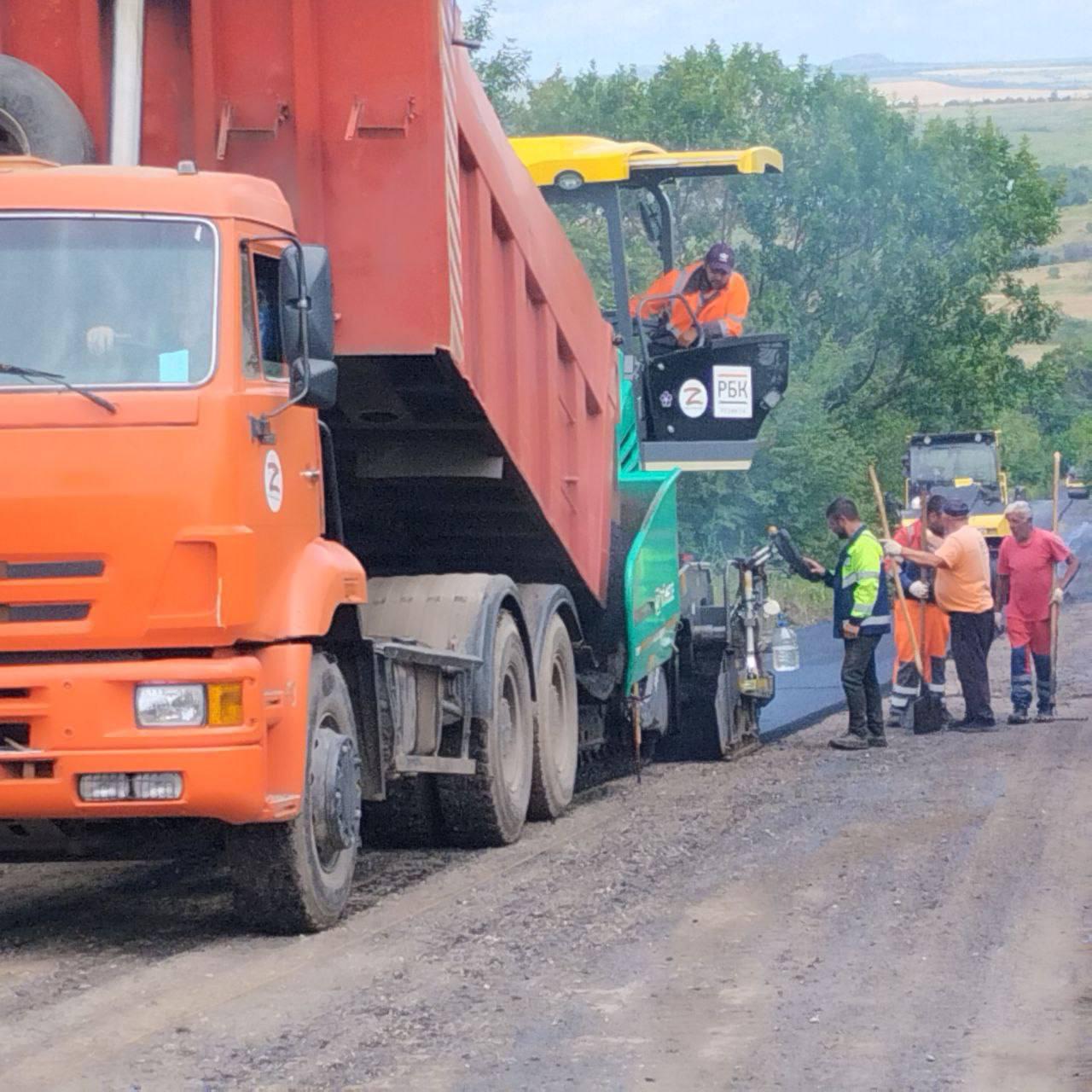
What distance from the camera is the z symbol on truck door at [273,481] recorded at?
6316 mm

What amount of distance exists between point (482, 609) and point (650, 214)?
3988 mm

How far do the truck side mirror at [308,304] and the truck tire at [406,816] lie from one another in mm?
2690

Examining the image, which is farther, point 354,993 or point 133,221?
A: point 133,221

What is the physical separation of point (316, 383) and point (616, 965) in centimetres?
204

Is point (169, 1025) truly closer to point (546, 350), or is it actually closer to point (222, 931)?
point (222, 931)

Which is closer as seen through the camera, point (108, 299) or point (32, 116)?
point (108, 299)

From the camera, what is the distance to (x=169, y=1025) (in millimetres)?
5363

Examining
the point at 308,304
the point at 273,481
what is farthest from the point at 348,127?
the point at 273,481

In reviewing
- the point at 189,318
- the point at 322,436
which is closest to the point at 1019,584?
the point at 322,436

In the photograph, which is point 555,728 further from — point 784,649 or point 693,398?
point 784,649

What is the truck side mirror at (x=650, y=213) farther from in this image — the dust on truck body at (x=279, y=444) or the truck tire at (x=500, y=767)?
the truck tire at (x=500, y=767)

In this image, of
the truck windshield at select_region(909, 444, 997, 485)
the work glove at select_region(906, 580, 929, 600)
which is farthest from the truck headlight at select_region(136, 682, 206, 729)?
the truck windshield at select_region(909, 444, 997, 485)

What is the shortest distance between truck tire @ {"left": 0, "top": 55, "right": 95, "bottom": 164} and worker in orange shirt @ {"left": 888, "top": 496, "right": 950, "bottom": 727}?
8523mm

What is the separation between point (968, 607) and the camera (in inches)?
551
